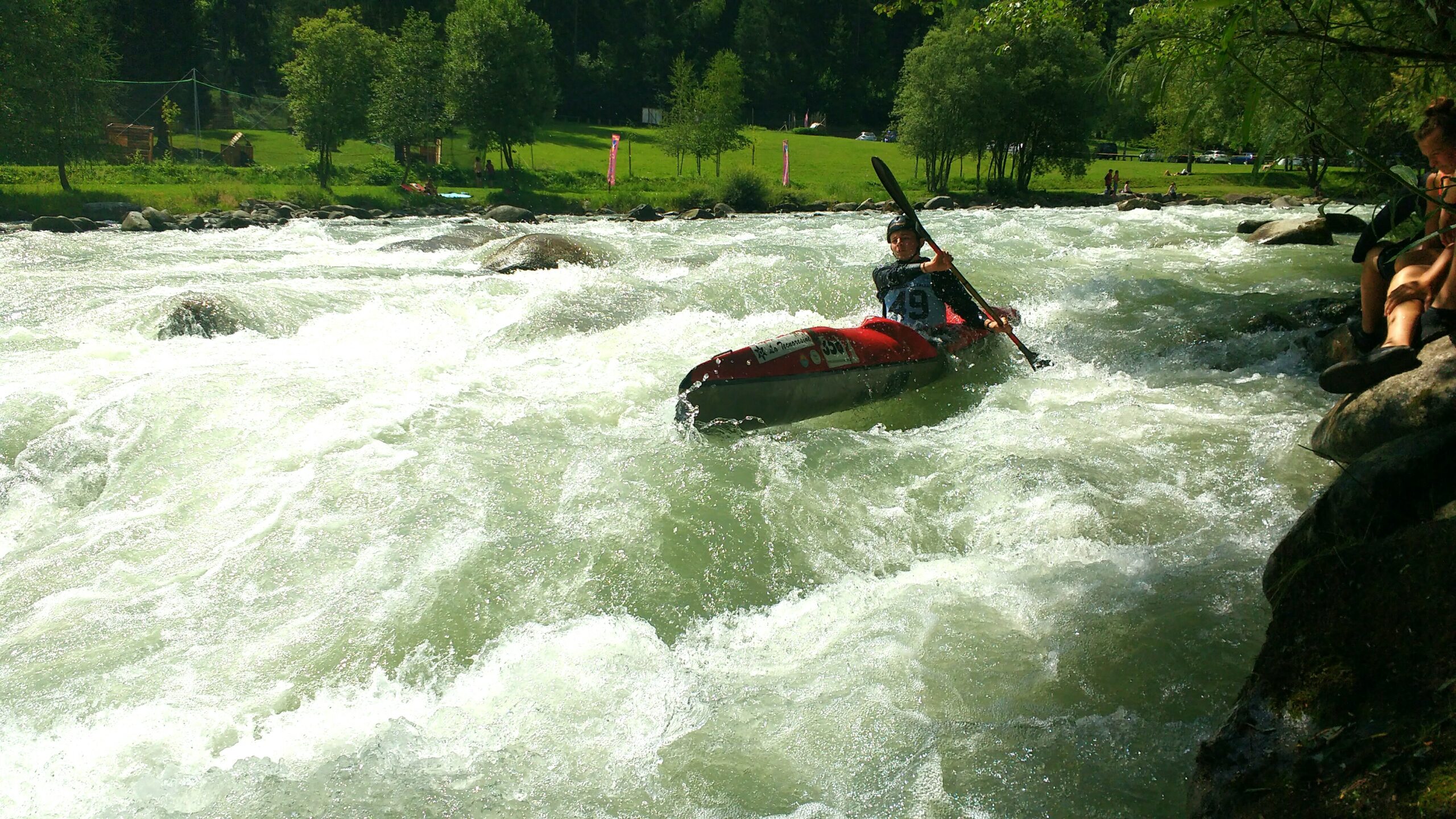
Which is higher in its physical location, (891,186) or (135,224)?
(891,186)

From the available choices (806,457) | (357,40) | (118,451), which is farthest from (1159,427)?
(357,40)

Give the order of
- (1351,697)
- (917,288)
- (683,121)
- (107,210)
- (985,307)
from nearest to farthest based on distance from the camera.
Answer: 1. (1351,697)
2. (917,288)
3. (985,307)
4. (107,210)
5. (683,121)

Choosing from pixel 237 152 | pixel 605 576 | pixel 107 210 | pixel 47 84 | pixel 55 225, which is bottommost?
pixel 605 576

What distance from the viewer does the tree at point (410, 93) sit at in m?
30.7

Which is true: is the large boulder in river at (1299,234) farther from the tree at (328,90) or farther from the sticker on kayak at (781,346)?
the tree at (328,90)

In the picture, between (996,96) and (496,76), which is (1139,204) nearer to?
(996,96)

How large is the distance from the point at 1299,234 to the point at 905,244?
1035 cm

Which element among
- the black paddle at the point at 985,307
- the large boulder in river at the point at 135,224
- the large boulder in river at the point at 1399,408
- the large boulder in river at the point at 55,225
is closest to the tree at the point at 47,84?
the large boulder in river at the point at 55,225

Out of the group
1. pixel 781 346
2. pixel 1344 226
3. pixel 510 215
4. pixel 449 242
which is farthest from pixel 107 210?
pixel 1344 226

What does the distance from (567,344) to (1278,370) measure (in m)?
6.08

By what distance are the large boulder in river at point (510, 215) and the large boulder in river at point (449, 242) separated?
7.42 m

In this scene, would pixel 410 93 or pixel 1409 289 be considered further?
pixel 410 93

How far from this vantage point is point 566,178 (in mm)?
34438

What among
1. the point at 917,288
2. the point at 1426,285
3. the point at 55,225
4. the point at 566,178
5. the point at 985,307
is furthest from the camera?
the point at 566,178
